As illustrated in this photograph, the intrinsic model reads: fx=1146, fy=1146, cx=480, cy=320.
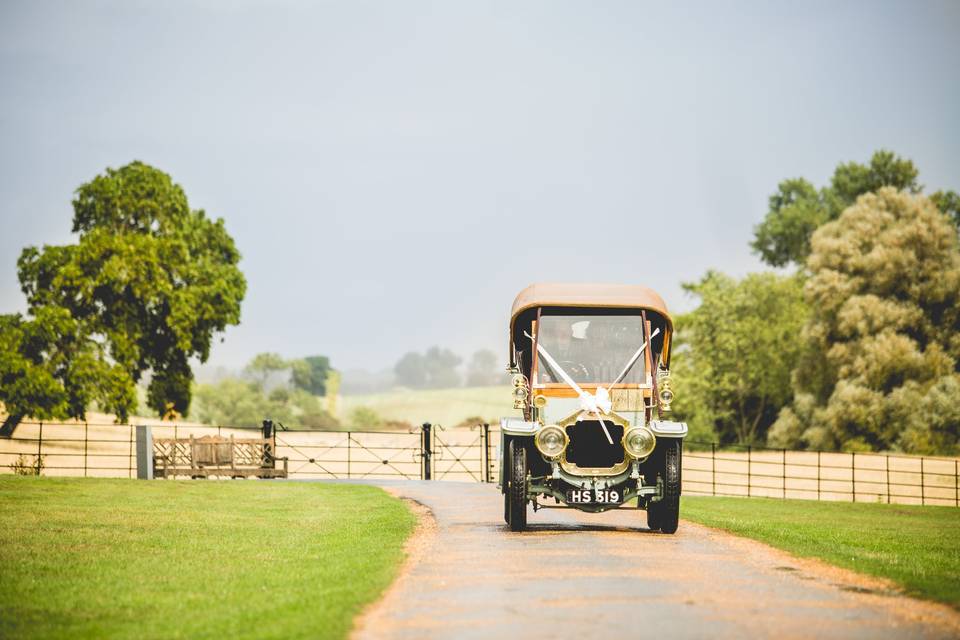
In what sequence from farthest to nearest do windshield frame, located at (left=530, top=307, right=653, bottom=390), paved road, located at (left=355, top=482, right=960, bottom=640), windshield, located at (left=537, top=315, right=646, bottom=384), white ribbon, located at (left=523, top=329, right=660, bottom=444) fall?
windshield, located at (left=537, top=315, right=646, bottom=384) < windshield frame, located at (left=530, top=307, right=653, bottom=390) < white ribbon, located at (left=523, top=329, right=660, bottom=444) < paved road, located at (left=355, top=482, right=960, bottom=640)

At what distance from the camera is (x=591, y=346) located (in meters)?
18.4

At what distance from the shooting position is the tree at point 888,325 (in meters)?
60.3

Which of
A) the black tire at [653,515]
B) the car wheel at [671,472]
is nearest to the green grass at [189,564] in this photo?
the black tire at [653,515]

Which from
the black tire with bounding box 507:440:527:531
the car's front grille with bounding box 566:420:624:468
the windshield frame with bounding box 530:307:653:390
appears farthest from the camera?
the windshield frame with bounding box 530:307:653:390

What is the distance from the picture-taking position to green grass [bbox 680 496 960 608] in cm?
1405

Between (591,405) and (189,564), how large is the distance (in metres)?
6.27

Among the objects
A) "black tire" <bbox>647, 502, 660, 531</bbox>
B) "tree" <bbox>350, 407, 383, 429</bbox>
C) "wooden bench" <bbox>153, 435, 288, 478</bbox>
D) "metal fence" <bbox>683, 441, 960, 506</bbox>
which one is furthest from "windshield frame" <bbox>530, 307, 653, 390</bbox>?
"tree" <bbox>350, 407, 383, 429</bbox>

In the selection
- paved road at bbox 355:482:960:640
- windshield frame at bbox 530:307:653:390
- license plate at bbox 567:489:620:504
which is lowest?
paved road at bbox 355:482:960:640

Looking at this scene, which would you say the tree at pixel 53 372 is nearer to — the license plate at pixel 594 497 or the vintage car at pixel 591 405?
the vintage car at pixel 591 405

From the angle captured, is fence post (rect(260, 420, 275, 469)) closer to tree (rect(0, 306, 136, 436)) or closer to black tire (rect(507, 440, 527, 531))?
tree (rect(0, 306, 136, 436))

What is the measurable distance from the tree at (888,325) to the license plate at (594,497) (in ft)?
152

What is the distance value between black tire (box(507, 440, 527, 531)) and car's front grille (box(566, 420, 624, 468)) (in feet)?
2.84

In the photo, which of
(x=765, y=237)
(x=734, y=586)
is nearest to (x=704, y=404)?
(x=765, y=237)

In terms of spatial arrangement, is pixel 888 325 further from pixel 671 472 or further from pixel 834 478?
pixel 671 472
